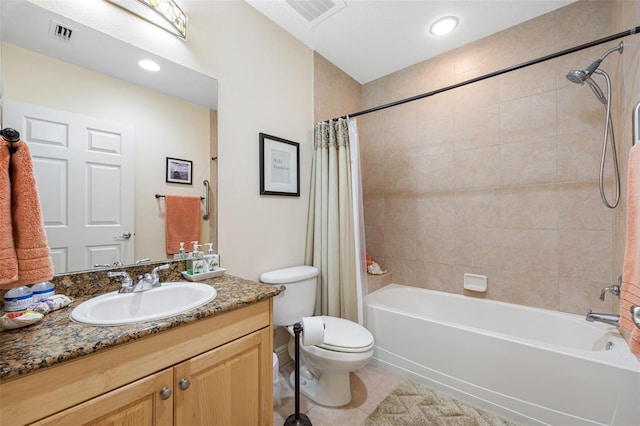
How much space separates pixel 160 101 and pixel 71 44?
354 mm

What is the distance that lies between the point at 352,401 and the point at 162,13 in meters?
2.35

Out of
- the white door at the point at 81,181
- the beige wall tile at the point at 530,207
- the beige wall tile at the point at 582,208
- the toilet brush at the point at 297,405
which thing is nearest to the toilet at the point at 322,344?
the toilet brush at the point at 297,405

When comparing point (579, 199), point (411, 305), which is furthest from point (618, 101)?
point (411, 305)

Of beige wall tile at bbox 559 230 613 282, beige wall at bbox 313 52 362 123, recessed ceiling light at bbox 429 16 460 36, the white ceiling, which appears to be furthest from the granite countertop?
recessed ceiling light at bbox 429 16 460 36

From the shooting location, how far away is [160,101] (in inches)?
52.2

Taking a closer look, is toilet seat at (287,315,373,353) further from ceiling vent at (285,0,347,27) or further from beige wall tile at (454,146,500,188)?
ceiling vent at (285,0,347,27)

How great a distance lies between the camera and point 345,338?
1.51 metres

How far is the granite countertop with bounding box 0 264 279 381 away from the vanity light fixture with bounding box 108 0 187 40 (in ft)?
4.16

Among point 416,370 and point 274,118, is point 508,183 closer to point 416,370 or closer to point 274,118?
point 416,370

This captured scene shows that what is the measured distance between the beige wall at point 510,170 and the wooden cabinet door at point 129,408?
210cm

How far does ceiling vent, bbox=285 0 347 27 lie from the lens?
1.68 metres

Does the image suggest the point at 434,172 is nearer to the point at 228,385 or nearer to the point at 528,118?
the point at 528,118

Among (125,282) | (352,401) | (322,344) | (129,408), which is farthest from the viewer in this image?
(352,401)

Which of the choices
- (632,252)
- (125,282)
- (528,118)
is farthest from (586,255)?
(125,282)
